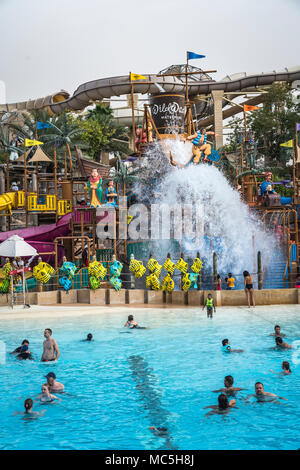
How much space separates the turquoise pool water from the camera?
32.1ft

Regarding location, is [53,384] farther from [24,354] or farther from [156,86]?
[156,86]

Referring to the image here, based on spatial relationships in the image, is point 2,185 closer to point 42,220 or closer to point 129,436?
point 42,220

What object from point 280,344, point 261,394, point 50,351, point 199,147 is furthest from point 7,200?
point 261,394

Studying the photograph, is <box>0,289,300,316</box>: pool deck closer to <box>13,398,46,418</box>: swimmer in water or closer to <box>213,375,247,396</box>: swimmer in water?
<box>213,375,247,396</box>: swimmer in water

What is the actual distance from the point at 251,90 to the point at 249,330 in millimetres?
36556

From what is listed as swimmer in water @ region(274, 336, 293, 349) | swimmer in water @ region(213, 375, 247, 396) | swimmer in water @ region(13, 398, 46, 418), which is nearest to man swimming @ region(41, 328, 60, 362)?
swimmer in water @ region(13, 398, 46, 418)

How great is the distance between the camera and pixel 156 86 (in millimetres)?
43531

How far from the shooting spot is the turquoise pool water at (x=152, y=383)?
9.80m

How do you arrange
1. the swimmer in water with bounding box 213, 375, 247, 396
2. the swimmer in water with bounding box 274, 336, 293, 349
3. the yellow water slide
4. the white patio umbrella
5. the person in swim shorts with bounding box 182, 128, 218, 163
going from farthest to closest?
the yellow water slide < the person in swim shorts with bounding box 182, 128, 218, 163 < the white patio umbrella < the swimmer in water with bounding box 274, 336, 293, 349 < the swimmer in water with bounding box 213, 375, 247, 396

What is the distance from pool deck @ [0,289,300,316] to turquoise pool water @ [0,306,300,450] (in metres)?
1.67

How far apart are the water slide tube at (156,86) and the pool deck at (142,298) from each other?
23.2 metres

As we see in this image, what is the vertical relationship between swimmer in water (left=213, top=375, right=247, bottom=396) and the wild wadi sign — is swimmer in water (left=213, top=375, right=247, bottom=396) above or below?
below

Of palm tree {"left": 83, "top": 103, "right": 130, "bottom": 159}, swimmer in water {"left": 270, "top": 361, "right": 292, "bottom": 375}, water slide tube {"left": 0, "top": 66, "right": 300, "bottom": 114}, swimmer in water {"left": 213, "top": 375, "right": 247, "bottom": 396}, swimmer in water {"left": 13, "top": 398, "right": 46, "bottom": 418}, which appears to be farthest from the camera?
palm tree {"left": 83, "top": 103, "right": 130, "bottom": 159}

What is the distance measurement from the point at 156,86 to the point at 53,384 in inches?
1373
